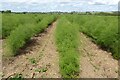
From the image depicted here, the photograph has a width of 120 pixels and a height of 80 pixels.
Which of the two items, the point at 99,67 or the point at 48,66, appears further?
the point at 99,67

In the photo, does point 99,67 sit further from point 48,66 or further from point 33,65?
point 33,65

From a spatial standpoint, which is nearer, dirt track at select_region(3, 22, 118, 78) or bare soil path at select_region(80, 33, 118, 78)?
dirt track at select_region(3, 22, 118, 78)

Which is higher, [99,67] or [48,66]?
[48,66]

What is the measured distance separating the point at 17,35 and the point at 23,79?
7.55 metres

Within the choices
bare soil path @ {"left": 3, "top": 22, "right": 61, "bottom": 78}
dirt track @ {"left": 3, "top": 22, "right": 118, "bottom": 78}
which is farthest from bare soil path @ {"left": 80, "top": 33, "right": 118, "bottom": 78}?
bare soil path @ {"left": 3, "top": 22, "right": 61, "bottom": 78}

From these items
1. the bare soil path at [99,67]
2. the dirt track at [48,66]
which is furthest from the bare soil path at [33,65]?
the bare soil path at [99,67]

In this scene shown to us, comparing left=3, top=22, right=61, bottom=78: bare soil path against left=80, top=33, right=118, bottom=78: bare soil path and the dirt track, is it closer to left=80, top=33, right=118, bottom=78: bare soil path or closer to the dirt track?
the dirt track

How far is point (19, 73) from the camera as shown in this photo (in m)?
12.5

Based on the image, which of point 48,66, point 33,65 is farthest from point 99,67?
point 33,65

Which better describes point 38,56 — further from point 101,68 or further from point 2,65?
point 101,68

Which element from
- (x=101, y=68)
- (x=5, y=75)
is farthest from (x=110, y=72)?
(x=5, y=75)

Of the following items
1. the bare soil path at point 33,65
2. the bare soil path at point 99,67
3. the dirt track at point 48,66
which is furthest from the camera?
the bare soil path at point 99,67

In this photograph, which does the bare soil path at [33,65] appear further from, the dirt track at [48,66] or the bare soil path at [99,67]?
the bare soil path at [99,67]

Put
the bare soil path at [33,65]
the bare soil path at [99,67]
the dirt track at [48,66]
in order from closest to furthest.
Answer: the bare soil path at [33,65] < the dirt track at [48,66] < the bare soil path at [99,67]
